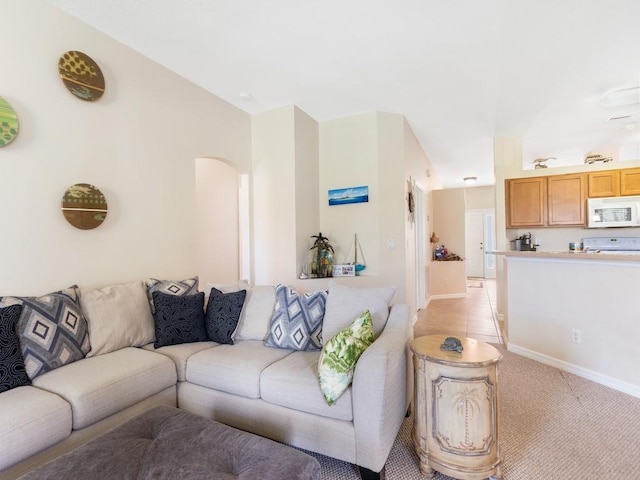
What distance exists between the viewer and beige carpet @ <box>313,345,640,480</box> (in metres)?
1.66

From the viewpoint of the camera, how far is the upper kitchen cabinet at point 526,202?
15.3 ft

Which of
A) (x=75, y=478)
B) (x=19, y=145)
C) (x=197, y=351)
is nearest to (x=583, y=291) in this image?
(x=197, y=351)

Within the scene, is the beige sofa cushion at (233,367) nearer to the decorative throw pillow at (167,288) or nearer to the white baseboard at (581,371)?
the decorative throw pillow at (167,288)

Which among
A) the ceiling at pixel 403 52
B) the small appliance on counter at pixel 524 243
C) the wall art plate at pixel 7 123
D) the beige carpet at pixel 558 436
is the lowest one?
the beige carpet at pixel 558 436

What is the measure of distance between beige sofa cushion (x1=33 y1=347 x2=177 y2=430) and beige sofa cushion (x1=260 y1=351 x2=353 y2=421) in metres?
0.69

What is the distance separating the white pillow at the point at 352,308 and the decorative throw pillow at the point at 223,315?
702 mm

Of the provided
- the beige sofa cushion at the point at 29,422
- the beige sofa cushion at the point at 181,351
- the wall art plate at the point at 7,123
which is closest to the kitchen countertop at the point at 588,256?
the beige sofa cushion at the point at 181,351

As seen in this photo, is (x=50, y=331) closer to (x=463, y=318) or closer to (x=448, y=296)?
(x=463, y=318)

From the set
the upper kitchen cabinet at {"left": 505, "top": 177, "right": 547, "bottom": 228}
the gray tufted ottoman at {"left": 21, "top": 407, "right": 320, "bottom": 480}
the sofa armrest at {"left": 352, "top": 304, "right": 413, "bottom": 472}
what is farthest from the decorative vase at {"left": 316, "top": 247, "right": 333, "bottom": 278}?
the upper kitchen cabinet at {"left": 505, "top": 177, "right": 547, "bottom": 228}

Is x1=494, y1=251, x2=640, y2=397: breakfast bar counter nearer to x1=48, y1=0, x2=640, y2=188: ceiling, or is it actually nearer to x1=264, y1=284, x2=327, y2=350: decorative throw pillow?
x1=48, y1=0, x2=640, y2=188: ceiling

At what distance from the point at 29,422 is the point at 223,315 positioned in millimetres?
1173

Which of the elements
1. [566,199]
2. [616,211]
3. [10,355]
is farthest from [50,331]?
[616,211]

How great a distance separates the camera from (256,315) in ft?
8.00

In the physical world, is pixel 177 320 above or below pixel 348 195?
below
